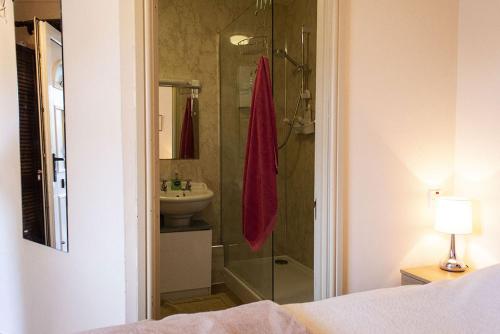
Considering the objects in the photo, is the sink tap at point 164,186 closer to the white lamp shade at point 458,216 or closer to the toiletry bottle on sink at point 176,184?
the toiletry bottle on sink at point 176,184

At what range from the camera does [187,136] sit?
347 centimetres

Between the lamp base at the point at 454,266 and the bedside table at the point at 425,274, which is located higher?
the lamp base at the point at 454,266

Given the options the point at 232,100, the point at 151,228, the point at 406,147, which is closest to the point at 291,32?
the point at 232,100

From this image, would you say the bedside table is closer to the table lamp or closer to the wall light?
the table lamp

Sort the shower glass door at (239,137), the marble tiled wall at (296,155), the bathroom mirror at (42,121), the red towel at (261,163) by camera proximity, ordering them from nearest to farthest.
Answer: the bathroom mirror at (42,121) → the red towel at (261,163) → the shower glass door at (239,137) → the marble tiled wall at (296,155)

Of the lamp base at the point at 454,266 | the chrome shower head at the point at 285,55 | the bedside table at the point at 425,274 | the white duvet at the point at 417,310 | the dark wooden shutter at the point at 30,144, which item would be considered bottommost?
the bedside table at the point at 425,274

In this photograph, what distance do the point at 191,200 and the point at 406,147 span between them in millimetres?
1614

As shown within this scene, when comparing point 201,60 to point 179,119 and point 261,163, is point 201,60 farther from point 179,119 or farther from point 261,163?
point 261,163

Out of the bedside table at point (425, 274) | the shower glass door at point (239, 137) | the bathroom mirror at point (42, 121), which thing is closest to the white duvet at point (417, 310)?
the bedside table at point (425, 274)

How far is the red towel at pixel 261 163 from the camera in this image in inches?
103

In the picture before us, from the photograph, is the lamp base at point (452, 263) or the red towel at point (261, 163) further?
the red towel at point (261, 163)

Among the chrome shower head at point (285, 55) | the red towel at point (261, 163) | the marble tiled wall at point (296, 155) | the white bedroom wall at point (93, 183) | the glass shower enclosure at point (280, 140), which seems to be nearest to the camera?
the white bedroom wall at point (93, 183)

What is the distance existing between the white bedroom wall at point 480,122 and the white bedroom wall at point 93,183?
5.57 ft

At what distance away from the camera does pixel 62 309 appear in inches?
78.4
